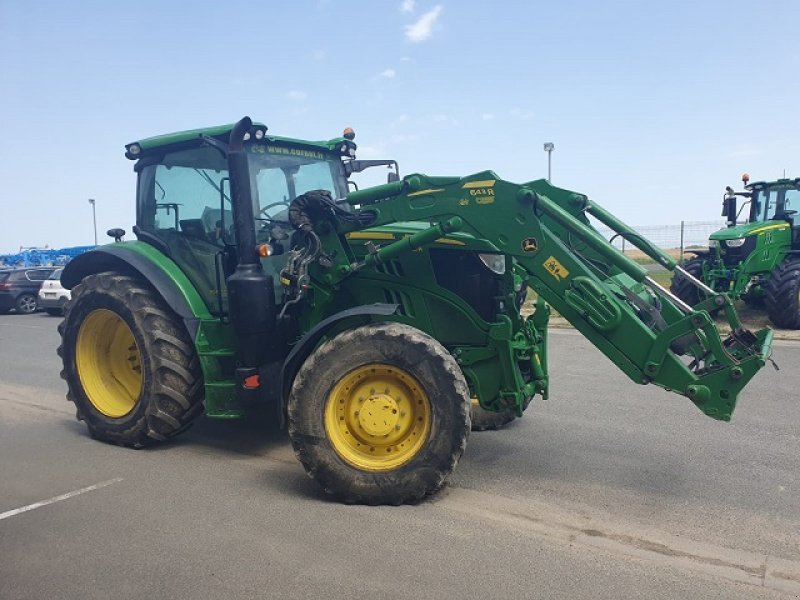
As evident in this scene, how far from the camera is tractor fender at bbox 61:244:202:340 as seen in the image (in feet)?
17.5

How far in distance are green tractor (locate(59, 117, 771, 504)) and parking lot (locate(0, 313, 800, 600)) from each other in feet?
1.25

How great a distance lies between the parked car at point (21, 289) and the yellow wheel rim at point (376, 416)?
18.6 metres

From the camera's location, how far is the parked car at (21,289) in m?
20.1

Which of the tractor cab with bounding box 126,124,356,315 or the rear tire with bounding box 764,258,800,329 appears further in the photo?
the rear tire with bounding box 764,258,800,329

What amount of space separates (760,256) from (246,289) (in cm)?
1149

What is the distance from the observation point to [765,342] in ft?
14.3

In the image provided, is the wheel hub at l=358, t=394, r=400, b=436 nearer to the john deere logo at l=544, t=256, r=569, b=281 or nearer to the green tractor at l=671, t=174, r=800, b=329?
the john deere logo at l=544, t=256, r=569, b=281

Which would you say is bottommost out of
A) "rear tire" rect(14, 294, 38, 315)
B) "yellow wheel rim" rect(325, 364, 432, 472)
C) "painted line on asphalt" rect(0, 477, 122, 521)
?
"painted line on asphalt" rect(0, 477, 122, 521)

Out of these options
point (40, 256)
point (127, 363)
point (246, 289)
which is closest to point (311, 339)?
point (246, 289)

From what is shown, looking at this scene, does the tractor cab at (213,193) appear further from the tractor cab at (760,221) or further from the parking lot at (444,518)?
the tractor cab at (760,221)

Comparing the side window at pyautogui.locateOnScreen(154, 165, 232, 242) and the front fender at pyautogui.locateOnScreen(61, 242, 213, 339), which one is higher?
the side window at pyautogui.locateOnScreen(154, 165, 232, 242)

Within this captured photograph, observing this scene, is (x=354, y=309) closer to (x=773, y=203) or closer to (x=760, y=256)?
(x=760, y=256)

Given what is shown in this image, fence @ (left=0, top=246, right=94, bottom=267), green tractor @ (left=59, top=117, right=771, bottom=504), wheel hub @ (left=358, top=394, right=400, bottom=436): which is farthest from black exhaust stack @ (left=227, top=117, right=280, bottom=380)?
fence @ (left=0, top=246, right=94, bottom=267)

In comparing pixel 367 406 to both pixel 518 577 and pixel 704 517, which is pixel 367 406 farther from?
pixel 704 517
